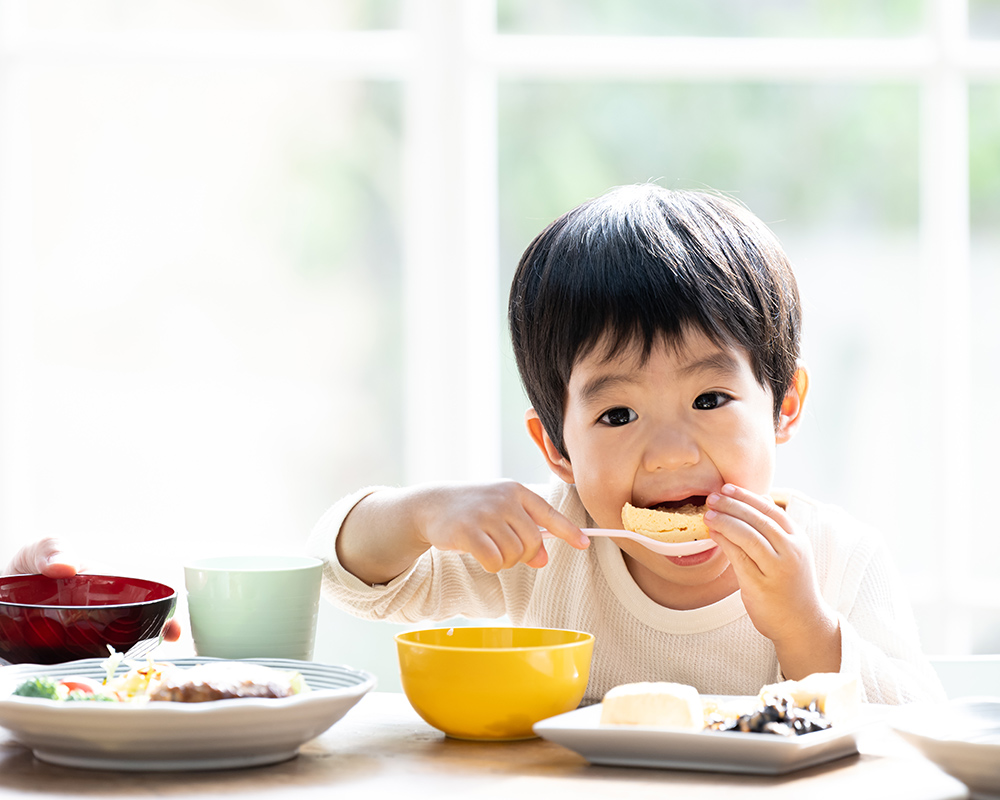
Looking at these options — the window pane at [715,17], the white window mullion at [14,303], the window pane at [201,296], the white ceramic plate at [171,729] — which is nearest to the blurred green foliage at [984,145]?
the window pane at [715,17]

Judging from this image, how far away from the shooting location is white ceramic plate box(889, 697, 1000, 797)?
2.14 feet

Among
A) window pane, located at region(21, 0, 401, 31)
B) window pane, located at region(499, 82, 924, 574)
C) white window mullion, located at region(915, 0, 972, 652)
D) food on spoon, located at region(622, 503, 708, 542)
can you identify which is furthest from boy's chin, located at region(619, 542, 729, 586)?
window pane, located at region(21, 0, 401, 31)

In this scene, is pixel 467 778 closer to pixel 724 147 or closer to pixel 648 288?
pixel 648 288

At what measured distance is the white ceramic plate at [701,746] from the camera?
27.3 inches

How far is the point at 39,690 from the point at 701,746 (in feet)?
1.41

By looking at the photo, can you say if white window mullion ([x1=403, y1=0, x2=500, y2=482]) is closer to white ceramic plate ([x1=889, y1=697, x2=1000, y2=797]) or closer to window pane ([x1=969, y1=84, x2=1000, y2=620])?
window pane ([x1=969, y1=84, x2=1000, y2=620])

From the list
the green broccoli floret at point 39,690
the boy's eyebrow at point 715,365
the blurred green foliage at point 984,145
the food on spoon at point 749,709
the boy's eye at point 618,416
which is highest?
the blurred green foliage at point 984,145

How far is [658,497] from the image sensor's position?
119 cm

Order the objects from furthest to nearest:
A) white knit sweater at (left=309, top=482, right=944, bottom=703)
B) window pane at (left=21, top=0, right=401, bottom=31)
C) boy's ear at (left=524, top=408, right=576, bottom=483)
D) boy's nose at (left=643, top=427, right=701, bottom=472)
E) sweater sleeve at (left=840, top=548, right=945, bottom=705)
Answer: window pane at (left=21, top=0, right=401, bottom=31)
boy's ear at (left=524, top=408, right=576, bottom=483)
white knit sweater at (left=309, top=482, right=944, bottom=703)
boy's nose at (left=643, top=427, right=701, bottom=472)
sweater sleeve at (left=840, top=548, right=945, bottom=705)

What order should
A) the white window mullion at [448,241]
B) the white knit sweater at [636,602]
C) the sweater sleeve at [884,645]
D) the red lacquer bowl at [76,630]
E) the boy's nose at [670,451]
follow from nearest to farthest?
1. the red lacquer bowl at [76,630]
2. the sweater sleeve at [884,645]
3. the boy's nose at [670,451]
4. the white knit sweater at [636,602]
5. the white window mullion at [448,241]

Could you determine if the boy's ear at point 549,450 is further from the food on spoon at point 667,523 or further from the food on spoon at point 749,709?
the food on spoon at point 749,709

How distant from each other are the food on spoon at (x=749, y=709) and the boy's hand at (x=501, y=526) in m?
0.30

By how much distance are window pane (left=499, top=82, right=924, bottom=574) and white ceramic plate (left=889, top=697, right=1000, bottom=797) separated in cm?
209

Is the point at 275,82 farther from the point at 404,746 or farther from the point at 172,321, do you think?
the point at 404,746
